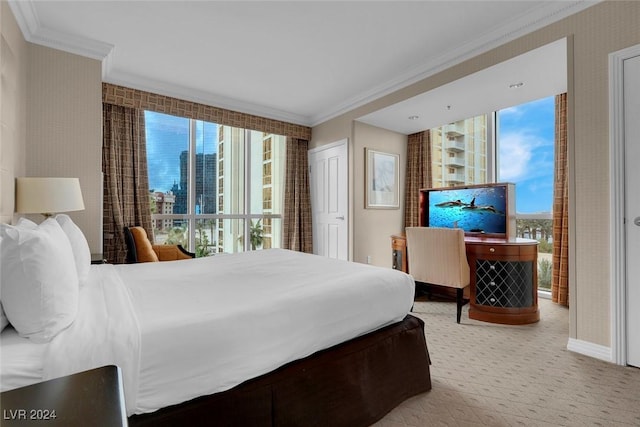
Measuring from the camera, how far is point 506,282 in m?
2.91

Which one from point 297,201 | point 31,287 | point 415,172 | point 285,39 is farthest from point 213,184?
point 31,287

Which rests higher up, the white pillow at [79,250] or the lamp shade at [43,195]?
the lamp shade at [43,195]

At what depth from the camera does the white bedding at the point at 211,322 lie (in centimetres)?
99

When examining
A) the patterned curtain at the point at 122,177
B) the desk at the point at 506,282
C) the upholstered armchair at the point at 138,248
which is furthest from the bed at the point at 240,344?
the patterned curtain at the point at 122,177

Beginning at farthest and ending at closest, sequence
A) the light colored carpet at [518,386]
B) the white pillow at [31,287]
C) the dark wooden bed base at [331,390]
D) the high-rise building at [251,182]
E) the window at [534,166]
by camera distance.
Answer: the high-rise building at [251,182] < the window at [534,166] < the light colored carpet at [518,386] < the dark wooden bed base at [331,390] < the white pillow at [31,287]

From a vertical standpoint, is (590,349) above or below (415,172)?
below

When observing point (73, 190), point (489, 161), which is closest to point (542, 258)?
point (489, 161)

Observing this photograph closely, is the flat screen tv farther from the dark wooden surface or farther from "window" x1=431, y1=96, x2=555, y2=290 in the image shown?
the dark wooden surface

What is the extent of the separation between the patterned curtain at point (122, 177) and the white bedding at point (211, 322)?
172 cm

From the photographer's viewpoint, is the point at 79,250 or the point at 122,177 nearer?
the point at 79,250

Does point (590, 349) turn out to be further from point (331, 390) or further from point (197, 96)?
point (197, 96)

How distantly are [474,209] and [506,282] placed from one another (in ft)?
3.34

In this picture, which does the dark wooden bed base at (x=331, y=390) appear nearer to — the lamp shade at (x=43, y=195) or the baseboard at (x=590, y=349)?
the baseboard at (x=590, y=349)

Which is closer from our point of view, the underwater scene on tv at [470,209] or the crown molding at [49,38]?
the crown molding at [49,38]
